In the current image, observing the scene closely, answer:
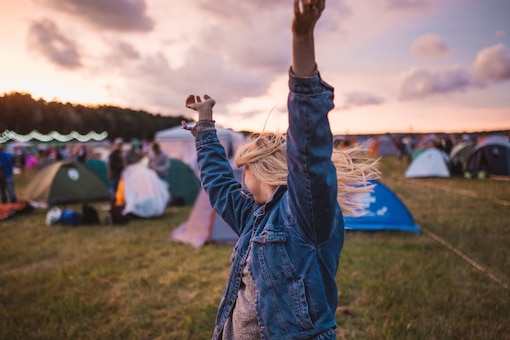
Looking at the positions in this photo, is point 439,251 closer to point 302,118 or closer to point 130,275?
point 130,275

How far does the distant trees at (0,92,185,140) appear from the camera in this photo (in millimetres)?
3154

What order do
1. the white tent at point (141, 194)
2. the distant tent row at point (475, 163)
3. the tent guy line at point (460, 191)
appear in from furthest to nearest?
the distant tent row at point (475, 163)
the tent guy line at point (460, 191)
the white tent at point (141, 194)

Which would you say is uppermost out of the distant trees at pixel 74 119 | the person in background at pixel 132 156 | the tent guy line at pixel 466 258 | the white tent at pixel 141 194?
the distant trees at pixel 74 119

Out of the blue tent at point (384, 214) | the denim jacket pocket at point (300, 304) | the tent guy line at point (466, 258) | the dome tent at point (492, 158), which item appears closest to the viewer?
the denim jacket pocket at point (300, 304)

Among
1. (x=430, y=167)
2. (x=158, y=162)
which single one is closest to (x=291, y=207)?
(x=158, y=162)

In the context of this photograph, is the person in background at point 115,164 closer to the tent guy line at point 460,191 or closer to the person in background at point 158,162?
the person in background at point 158,162

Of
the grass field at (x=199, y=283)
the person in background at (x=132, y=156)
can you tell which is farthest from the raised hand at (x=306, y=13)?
the person in background at (x=132, y=156)

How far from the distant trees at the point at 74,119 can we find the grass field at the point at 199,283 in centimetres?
219

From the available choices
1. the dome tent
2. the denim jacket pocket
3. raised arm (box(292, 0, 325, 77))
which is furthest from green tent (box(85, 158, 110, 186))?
the dome tent

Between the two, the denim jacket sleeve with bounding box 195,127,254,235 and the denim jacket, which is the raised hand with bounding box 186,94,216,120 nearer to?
the denim jacket sleeve with bounding box 195,127,254,235

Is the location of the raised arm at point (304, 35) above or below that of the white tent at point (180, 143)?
below

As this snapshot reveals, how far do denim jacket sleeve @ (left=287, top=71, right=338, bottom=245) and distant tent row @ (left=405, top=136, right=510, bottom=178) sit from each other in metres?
18.0

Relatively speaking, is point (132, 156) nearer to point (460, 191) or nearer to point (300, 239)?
point (460, 191)

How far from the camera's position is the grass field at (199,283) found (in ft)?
11.6
